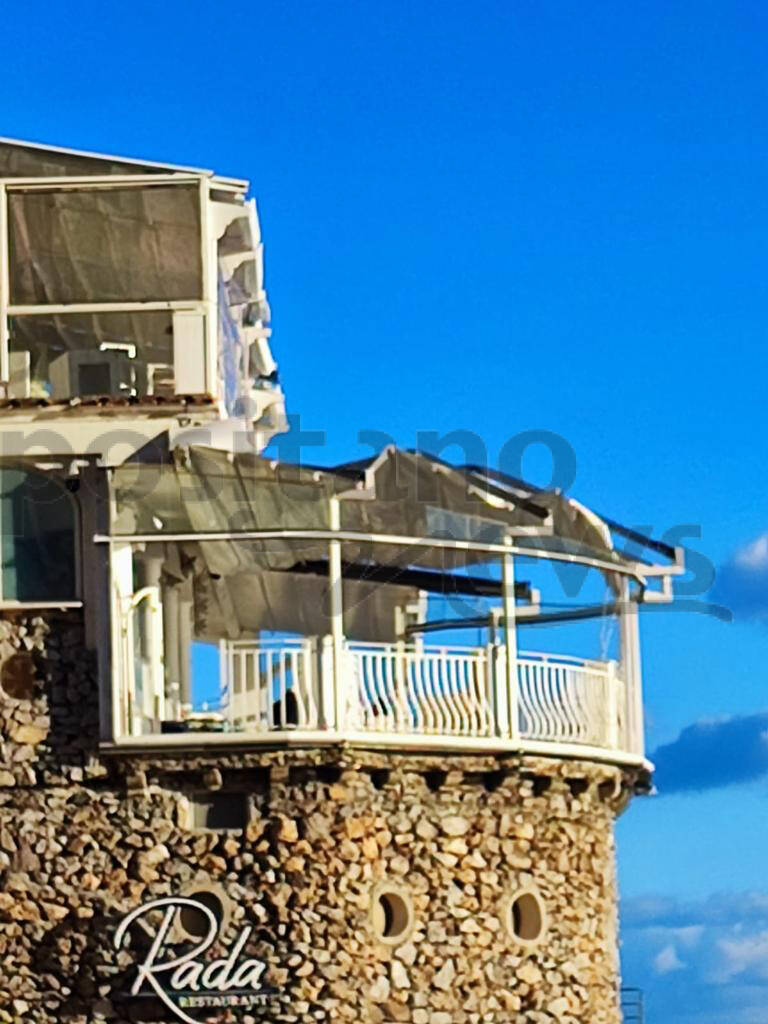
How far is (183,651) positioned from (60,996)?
570cm

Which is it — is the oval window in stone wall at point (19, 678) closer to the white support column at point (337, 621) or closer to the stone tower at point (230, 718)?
the stone tower at point (230, 718)

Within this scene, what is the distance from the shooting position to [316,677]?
140 feet

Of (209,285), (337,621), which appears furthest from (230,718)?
(209,285)

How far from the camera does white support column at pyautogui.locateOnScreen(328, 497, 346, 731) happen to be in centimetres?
4247

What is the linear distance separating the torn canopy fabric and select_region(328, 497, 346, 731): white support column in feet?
0.58

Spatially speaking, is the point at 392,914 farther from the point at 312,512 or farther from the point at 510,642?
the point at 312,512

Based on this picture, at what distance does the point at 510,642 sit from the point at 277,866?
439cm

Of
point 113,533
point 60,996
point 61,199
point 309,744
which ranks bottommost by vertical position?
point 60,996

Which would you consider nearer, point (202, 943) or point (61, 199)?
point (202, 943)

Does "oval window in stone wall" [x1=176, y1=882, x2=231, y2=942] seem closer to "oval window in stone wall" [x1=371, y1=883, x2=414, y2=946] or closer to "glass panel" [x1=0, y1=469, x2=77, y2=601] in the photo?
"oval window in stone wall" [x1=371, y1=883, x2=414, y2=946]

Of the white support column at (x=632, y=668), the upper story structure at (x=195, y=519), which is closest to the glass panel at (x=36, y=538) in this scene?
the upper story structure at (x=195, y=519)

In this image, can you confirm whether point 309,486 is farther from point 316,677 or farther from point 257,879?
point 257,879

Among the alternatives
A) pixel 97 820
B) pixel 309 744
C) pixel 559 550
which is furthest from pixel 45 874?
Answer: pixel 559 550

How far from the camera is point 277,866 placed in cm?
4200
